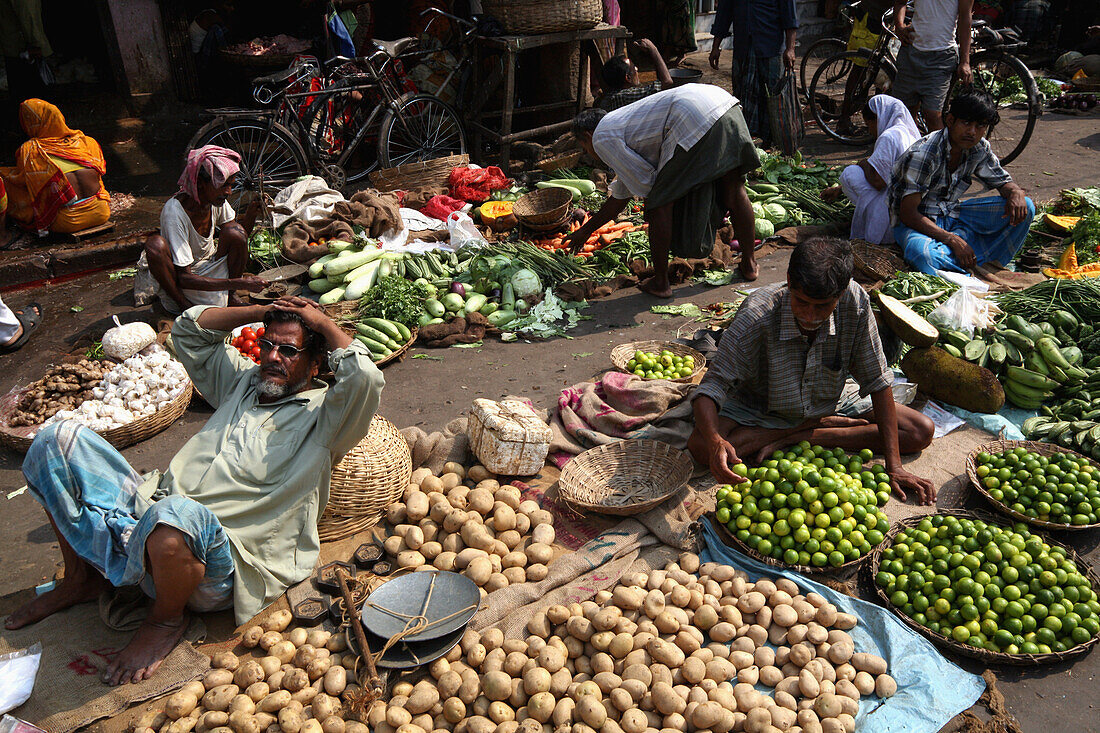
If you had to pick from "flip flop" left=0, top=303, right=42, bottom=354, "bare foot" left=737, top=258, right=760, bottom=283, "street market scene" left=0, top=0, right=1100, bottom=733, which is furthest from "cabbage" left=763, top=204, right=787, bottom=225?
"flip flop" left=0, top=303, right=42, bottom=354

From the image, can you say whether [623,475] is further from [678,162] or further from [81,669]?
[678,162]

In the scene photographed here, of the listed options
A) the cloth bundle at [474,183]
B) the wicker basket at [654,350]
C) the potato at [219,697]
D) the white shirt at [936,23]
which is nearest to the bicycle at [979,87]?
the white shirt at [936,23]

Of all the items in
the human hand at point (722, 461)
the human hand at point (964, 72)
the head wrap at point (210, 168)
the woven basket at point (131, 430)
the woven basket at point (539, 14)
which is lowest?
the woven basket at point (131, 430)

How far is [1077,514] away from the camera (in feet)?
10.6

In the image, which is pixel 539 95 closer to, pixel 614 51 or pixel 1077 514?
pixel 614 51

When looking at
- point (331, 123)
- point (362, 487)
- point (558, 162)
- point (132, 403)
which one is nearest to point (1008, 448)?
point (362, 487)

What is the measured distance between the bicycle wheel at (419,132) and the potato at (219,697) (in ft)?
19.4

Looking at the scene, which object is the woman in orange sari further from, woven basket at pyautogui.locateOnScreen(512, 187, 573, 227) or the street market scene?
woven basket at pyautogui.locateOnScreen(512, 187, 573, 227)

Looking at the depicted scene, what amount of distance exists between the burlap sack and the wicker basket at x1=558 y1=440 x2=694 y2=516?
1644 mm

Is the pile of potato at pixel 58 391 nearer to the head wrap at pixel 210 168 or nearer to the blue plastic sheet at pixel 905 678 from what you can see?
the head wrap at pixel 210 168

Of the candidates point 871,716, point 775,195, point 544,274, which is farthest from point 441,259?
point 871,716

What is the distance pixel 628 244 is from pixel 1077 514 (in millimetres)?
3872

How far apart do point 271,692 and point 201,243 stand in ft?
11.3

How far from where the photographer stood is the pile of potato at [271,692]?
2.55 meters
